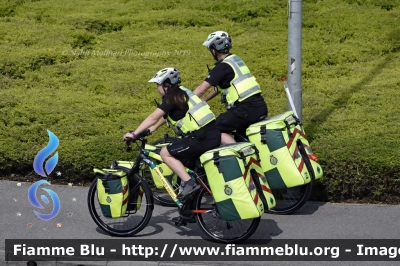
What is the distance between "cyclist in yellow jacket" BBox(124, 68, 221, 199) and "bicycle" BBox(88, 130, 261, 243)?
0.42 feet

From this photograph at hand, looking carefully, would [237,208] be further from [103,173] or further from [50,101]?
[50,101]

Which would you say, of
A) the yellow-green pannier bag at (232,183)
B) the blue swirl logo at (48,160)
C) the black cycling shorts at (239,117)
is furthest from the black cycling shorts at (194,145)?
the blue swirl logo at (48,160)

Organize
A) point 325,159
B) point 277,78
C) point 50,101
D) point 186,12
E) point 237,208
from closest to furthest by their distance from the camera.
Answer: point 237,208 → point 325,159 → point 50,101 → point 277,78 → point 186,12

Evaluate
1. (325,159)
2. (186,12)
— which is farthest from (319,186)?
(186,12)

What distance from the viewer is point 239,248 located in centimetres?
736

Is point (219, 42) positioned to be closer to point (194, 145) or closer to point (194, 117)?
point (194, 117)

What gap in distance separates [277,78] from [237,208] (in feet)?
17.3

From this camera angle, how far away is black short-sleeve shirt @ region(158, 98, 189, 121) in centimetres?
738

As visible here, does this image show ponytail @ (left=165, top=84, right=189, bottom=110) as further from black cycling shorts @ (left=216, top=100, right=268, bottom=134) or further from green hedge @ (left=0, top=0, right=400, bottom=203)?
green hedge @ (left=0, top=0, right=400, bottom=203)

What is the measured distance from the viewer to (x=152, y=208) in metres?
7.57

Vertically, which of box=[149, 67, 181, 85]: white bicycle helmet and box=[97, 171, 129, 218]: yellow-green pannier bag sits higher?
box=[149, 67, 181, 85]: white bicycle helmet

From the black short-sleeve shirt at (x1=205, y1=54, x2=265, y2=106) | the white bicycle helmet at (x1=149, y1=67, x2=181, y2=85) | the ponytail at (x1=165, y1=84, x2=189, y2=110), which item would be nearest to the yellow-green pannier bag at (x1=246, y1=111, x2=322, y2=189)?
the black short-sleeve shirt at (x1=205, y1=54, x2=265, y2=106)

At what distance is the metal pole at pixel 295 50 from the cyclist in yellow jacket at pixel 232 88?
0.82m

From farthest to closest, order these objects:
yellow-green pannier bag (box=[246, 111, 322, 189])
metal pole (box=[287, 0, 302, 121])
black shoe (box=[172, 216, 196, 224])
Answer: metal pole (box=[287, 0, 302, 121]), yellow-green pannier bag (box=[246, 111, 322, 189]), black shoe (box=[172, 216, 196, 224])
